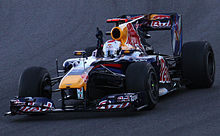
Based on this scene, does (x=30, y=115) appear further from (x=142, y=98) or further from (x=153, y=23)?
(x=153, y=23)

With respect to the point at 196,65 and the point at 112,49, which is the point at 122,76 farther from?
the point at 196,65

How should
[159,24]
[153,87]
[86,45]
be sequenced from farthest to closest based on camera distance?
[86,45]
[159,24]
[153,87]

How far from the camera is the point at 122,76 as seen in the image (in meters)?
10.4

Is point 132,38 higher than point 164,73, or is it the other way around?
point 132,38

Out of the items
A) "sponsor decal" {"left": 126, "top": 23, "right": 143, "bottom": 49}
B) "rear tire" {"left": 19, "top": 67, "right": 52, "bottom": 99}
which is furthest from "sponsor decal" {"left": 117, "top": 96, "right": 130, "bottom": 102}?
"sponsor decal" {"left": 126, "top": 23, "right": 143, "bottom": 49}

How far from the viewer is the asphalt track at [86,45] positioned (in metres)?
8.55

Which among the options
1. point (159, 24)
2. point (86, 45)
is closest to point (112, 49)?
point (159, 24)

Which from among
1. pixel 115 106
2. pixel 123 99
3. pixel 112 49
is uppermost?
pixel 112 49

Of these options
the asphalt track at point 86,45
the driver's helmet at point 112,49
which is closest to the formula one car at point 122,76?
the driver's helmet at point 112,49

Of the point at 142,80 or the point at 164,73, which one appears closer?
the point at 142,80

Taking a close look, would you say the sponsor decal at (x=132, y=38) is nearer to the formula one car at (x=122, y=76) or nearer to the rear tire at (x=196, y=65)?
the formula one car at (x=122, y=76)

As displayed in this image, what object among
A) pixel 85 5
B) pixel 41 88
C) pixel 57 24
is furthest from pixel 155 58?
pixel 85 5

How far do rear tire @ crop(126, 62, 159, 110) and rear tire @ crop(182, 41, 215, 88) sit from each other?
2.20m

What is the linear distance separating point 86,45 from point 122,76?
10.0m
